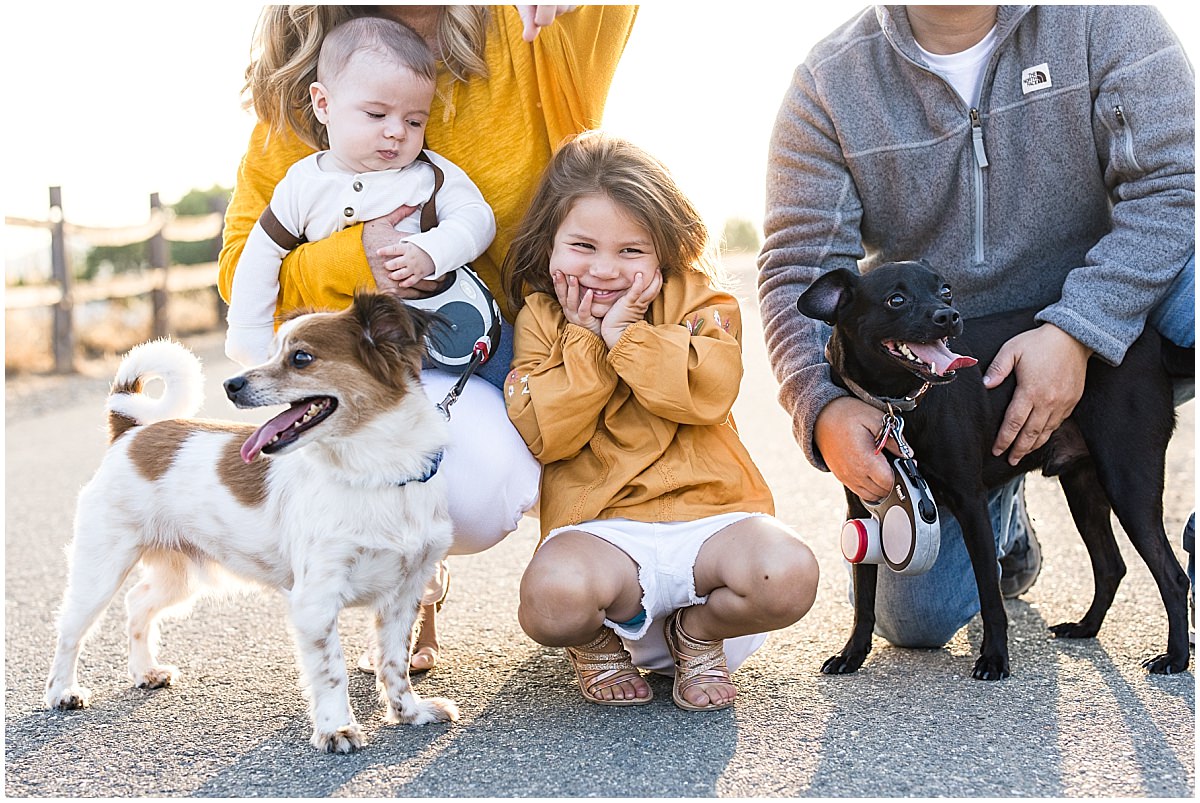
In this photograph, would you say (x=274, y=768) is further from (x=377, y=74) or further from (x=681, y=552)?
(x=377, y=74)

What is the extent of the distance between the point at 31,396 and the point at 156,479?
26.7 ft

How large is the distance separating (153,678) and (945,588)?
7.29 feet

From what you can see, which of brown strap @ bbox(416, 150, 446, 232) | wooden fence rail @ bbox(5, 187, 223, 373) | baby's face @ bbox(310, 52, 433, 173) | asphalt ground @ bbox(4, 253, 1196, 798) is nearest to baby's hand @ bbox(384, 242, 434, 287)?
brown strap @ bbox(416, 150, 446, 232)

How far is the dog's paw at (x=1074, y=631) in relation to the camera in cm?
320

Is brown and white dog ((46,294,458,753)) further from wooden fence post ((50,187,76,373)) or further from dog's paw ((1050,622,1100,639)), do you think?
wooden fence post ((50,187,76,373))

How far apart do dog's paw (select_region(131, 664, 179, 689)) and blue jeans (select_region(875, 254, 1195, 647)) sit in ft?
6.57

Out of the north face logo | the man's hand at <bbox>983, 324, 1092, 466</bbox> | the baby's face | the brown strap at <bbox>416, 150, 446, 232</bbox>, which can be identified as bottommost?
the man's hand at <bbox>983, 324, 1092, 466</bbox>

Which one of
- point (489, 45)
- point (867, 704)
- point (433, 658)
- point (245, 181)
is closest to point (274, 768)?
point (433, 658)

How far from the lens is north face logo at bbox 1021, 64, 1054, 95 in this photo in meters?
3.10

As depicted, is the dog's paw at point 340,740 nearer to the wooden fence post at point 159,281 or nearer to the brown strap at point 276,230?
the brown strap at point 276,230

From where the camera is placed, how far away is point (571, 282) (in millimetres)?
3025

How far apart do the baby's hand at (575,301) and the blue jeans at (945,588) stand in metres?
1.13

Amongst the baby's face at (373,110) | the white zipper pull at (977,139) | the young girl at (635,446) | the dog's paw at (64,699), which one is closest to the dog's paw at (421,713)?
the young girl at (635,446)

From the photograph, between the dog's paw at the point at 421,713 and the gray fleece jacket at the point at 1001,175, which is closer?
the dog's paw at the point at 421,713
